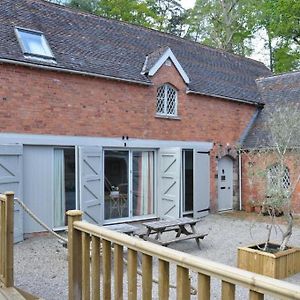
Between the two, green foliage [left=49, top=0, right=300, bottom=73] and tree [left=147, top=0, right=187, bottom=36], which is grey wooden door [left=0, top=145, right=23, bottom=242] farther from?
tree [left=147, top=0, right=187, bottom=36]

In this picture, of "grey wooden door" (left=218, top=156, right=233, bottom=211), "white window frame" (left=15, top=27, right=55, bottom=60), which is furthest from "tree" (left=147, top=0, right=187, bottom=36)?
"white window frame" (left=15, top=27, right=55, bottom=60)

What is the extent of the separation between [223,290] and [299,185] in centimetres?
1366

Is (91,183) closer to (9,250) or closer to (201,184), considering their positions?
(201,184)

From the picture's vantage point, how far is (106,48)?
43.2ft

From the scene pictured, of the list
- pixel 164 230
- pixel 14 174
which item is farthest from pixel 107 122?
pixel 164 230

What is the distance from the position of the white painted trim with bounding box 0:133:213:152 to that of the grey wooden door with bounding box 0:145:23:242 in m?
0.28

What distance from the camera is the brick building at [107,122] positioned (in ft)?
33.4

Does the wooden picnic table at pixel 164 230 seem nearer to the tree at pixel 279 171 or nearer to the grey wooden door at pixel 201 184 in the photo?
the tree at pixel 279 171

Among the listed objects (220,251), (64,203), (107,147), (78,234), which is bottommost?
(220,251)

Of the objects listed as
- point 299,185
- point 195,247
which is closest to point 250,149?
point 299,185

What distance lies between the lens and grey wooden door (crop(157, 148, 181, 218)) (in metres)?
13.0

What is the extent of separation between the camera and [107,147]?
12.0 metres

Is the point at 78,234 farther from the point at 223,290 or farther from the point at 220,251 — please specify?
the point at 220,251

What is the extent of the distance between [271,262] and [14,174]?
6.42 m
